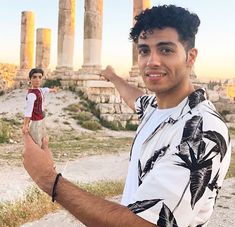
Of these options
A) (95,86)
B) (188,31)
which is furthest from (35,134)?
(95,86)

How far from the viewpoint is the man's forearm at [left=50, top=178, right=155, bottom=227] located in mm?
1369

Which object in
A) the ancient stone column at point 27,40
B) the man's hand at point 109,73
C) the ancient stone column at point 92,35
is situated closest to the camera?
the man's hand at point 109,73

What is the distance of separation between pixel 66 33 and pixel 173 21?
21626 millimetres

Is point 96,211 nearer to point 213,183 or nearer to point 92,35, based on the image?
point 213,183

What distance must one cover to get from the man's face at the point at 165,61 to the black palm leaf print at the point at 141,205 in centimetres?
56

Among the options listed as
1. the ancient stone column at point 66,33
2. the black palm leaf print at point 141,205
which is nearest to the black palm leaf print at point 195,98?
the black palm leaf print at point 141,205

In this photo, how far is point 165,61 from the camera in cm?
174

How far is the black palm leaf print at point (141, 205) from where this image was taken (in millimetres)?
1371

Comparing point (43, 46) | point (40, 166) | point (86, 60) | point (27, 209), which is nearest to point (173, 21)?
point (40, 166)

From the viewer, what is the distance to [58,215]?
5.39 meters

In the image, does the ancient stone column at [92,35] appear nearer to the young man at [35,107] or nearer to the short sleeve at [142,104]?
the young man at [35,107]

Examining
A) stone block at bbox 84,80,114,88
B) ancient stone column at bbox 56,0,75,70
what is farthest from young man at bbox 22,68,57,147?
ancient stone column at bbox 56,0,75,70

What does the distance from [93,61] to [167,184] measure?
63.0 feet

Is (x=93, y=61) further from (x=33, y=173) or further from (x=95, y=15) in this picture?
(x=33, y=173)
